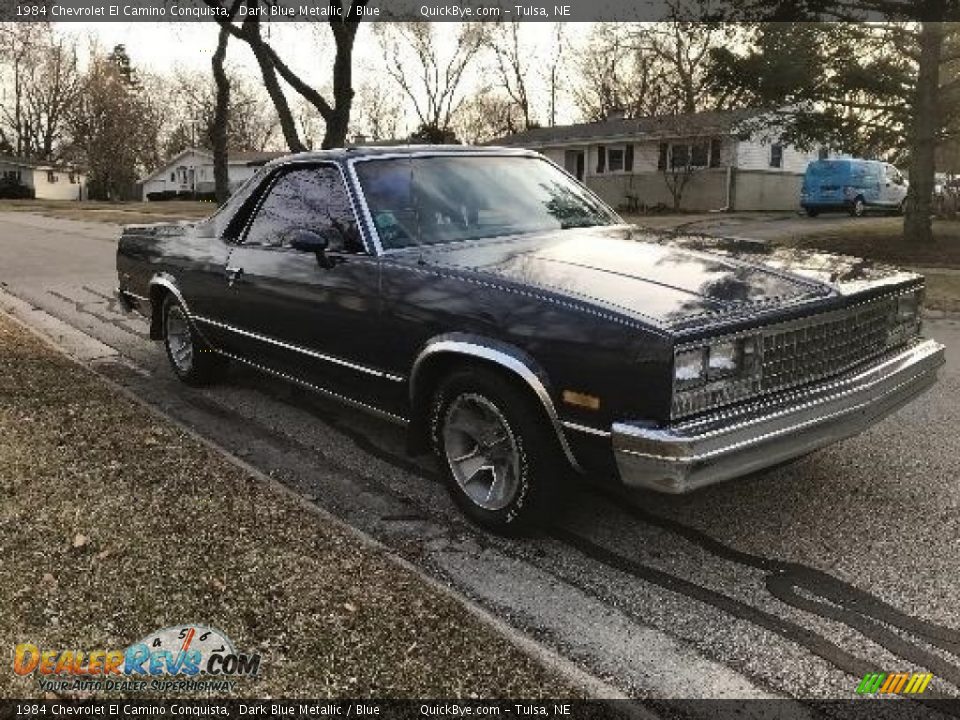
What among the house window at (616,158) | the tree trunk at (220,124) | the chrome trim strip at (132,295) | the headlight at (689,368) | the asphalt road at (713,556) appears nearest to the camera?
the asphalt road at (713,556)

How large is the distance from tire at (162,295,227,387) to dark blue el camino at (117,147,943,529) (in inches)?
27.8

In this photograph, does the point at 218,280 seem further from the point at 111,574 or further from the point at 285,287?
the point at 111,574

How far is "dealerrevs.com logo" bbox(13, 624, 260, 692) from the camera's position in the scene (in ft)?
8.84

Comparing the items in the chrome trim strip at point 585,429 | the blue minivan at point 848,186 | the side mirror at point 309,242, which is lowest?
the chrome trim strip at point 585,429

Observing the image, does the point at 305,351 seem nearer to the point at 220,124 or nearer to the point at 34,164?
the point at 220,124

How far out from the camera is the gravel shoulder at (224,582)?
8.99ft

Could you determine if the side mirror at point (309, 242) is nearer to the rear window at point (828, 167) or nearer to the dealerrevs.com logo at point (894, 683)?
the dealerrevs.com logo at point (894, 683)

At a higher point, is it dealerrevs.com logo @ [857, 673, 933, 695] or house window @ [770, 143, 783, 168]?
house window @ [770, 143, 783, 168]

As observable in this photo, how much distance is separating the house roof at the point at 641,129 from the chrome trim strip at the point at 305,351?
25.4 m

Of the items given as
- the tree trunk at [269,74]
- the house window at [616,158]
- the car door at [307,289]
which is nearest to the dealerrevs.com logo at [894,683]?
the car door at [307,289]

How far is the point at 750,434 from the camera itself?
128 inches

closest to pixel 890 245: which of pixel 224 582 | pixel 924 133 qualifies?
pixel 924 133

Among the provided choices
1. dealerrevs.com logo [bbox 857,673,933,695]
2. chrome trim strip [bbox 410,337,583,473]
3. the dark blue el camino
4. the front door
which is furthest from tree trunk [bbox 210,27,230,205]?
dealerrevs.com logo [bbox 857,673,933,695]

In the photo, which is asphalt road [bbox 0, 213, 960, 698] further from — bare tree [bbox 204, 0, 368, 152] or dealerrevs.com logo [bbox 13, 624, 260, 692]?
bare tree [bbox 204, 0, 368, 152]
